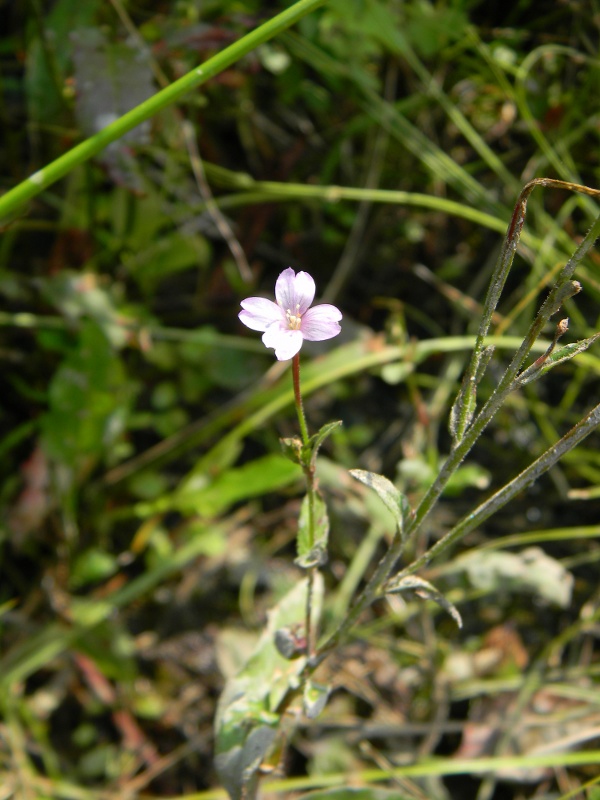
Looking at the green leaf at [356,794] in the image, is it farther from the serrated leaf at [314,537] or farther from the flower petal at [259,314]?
the flower petal at [259,314]

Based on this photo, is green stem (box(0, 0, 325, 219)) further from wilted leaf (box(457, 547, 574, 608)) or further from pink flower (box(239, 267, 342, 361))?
wilted leaf (box(457, 547, 574, 608))

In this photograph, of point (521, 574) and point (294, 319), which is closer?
point (294, 319)

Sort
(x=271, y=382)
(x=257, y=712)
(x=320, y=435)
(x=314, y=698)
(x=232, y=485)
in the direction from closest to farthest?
(x=320, y=435)
(x=314, y=698)
(x=257, y=712)
(x=232, y=485)
(x=271, y=382)

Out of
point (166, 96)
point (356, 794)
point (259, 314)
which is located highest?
point (166, 96)

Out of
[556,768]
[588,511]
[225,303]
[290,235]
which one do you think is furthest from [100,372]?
[556,768]

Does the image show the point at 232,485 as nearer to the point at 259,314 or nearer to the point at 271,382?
the point at 271,382

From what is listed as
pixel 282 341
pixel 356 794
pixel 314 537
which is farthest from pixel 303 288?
pixel 356 794
